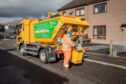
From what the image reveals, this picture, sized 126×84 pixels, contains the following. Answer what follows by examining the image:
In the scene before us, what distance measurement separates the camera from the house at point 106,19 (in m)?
26.0

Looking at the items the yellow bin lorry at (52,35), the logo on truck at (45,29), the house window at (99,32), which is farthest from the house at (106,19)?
the logo on truck at (45,29)

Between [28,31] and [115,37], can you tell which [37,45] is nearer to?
[28,31]

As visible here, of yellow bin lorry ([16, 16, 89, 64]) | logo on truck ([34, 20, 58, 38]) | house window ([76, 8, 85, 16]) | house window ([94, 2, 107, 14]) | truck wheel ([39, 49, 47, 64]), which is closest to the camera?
yellow bin lorry ([16, 16, 89, 64])

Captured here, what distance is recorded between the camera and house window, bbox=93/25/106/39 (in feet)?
95.4

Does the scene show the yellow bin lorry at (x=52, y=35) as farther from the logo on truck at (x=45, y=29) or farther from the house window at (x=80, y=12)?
the house window at (x=80, y=12)

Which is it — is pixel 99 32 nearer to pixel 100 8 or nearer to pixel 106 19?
pixel 106 19

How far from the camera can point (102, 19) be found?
29.0 m

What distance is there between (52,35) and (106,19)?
18853 mm

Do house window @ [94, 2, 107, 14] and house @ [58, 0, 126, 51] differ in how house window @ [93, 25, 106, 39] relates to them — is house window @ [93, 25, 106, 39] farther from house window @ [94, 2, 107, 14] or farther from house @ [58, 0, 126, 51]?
house window @ [94, 2, 107, 14]

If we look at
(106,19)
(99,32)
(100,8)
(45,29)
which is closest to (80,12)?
(100,8)

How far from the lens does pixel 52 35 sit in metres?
11.2

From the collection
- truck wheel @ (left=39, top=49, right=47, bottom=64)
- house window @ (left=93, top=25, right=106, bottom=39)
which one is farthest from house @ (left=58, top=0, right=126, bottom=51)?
truck wheel @ (left=39, top=49, right=47, bottom=64)

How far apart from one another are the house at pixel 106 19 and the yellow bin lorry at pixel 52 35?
1357cm

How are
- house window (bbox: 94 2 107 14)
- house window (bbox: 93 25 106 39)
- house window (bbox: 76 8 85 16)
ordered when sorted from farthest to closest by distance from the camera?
house window (bbox: 76 8 85 16) < house window (bbox: 93 25 106 39) < house window (bbox: 94 2 107 14)
